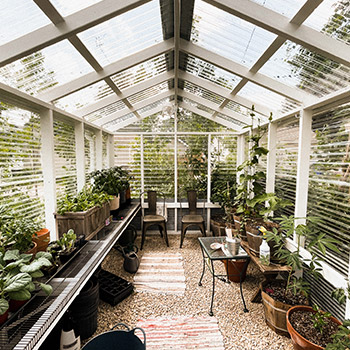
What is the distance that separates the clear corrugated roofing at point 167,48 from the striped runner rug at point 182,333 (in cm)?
243

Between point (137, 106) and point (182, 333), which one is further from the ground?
point (137, 106)

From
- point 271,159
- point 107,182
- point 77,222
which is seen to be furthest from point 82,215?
point 271,159

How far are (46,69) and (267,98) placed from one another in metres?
2.51

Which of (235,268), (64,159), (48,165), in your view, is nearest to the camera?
(48,165)

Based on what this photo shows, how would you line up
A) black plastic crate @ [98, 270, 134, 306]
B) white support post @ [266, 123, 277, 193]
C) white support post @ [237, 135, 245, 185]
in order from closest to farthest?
black plastic crate @ [98, 270, 134, 306] < white support post @ [266, 123, 277, 193] < white support post @ [237, 135, 245, 185]

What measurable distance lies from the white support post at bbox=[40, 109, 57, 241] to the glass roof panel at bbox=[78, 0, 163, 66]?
2.76ft

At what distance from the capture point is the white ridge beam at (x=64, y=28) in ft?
4.95

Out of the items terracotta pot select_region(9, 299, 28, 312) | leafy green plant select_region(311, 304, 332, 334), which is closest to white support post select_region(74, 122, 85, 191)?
terracotta pot select_region(9, 299, 28, 312)

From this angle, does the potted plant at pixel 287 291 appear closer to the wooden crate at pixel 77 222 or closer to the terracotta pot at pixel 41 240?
the wooden crate at pixel 77 222

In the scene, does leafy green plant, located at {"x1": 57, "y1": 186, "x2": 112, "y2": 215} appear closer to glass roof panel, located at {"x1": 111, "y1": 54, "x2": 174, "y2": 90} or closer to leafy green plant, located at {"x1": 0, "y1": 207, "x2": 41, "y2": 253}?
leafy green plant, located at {"x1": 0, "y1": 207, "x2": 41, "y2": 253}

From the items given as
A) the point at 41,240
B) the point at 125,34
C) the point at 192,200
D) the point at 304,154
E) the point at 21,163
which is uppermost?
the point at 125,34

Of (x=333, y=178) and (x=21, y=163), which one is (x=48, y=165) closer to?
(x=21, y=163)

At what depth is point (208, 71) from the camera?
9.46 ft

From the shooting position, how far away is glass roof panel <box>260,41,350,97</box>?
5.83 ft
